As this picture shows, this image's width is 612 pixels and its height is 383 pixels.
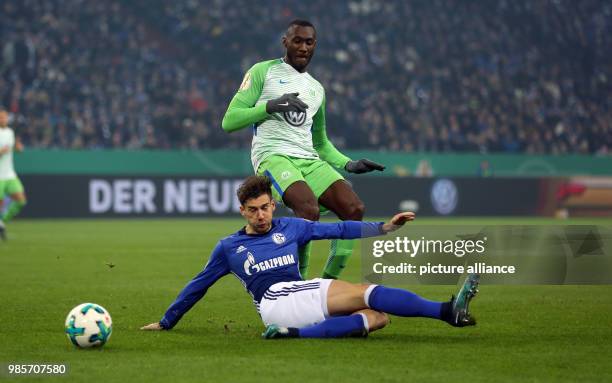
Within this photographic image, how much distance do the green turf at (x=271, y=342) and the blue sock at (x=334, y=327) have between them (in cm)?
11

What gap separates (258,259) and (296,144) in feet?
6.61

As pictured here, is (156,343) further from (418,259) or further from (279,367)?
(418,259)

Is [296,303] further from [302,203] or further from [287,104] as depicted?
[287,104]

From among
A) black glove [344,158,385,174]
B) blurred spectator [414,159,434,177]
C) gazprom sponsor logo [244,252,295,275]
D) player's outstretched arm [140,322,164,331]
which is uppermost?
black glove [344,158,385,174]

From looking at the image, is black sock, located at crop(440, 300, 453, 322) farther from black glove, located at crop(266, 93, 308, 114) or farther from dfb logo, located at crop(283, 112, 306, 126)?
dfb logo, located at crop(283, 112, 306, 126)

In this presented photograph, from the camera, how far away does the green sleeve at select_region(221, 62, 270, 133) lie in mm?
8656

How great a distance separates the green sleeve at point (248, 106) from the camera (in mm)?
8656

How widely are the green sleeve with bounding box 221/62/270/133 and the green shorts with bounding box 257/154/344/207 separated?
0.45 m

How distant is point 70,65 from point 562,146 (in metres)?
13.9

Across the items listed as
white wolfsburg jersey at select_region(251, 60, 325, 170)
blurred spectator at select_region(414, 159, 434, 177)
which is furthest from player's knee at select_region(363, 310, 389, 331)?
blurred spectator at select_region(414, 159, 434, 177)

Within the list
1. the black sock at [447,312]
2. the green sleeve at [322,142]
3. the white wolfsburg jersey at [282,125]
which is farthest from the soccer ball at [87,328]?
the green sleeve at [322,142]

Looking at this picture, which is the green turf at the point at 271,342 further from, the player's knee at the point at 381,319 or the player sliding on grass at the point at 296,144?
the player sliding on grass at the point at 296,144

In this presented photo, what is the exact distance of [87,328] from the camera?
6730 millimetres

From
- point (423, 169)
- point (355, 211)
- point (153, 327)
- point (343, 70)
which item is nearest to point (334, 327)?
point (153, 327)
